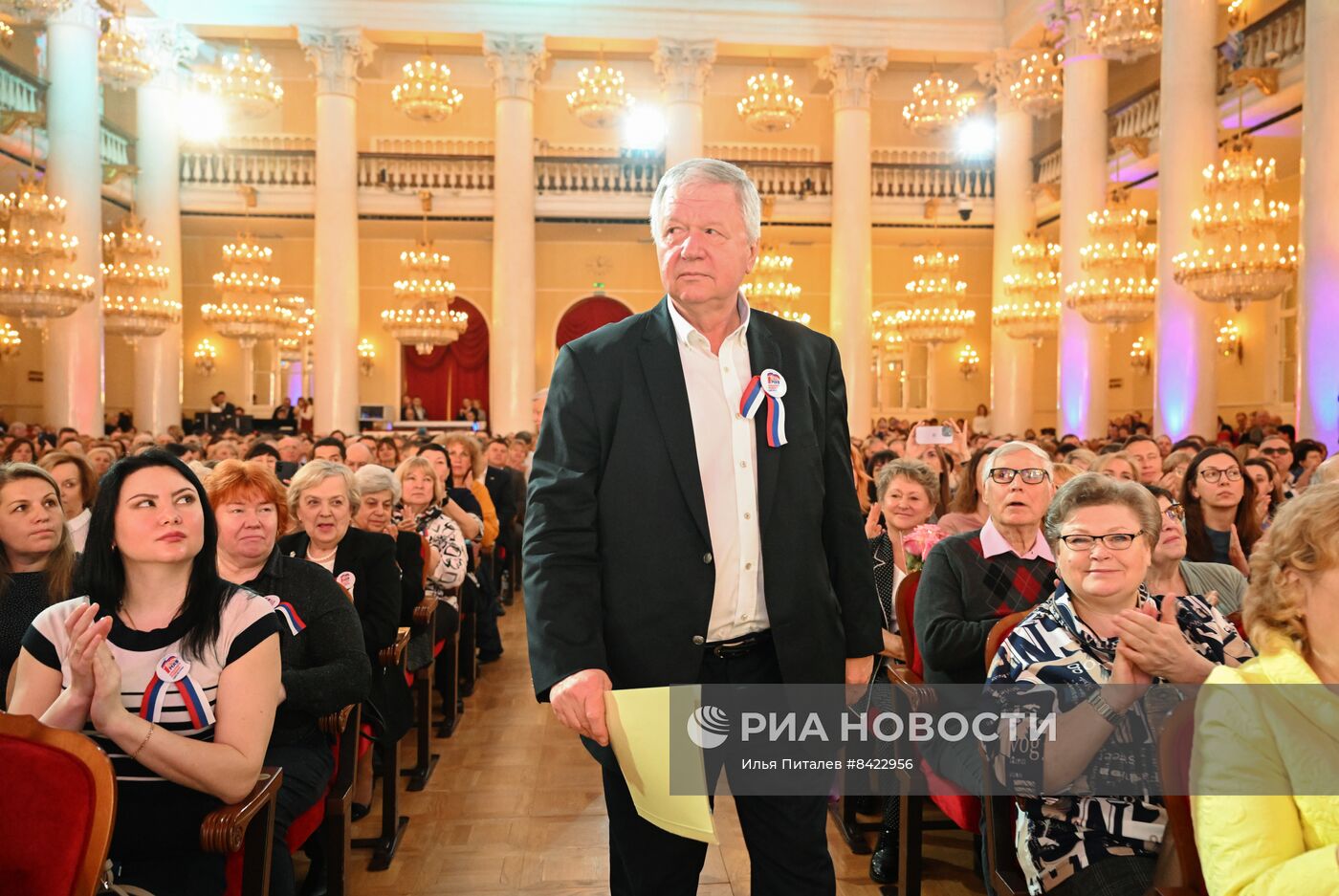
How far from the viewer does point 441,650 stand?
571 cm

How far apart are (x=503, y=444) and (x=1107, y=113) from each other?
41.2ft

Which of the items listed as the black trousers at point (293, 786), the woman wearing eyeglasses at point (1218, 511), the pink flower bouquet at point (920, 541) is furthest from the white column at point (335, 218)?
the black trousers at point (293, 786)

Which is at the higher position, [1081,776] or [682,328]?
[682,328]

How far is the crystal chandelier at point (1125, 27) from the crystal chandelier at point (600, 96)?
7073 mm

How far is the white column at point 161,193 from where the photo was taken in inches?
739

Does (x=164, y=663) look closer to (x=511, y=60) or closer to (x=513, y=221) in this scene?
(x=513, y=221)

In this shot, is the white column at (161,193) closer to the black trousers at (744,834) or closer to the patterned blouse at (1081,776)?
the black trousers at (744,834)

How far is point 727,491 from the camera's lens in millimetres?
2225

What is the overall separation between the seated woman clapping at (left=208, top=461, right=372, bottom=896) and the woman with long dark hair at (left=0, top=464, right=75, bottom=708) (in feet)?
1.85

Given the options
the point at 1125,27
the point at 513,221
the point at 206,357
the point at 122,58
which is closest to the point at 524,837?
the point at 1125,27

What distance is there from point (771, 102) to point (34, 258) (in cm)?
1026

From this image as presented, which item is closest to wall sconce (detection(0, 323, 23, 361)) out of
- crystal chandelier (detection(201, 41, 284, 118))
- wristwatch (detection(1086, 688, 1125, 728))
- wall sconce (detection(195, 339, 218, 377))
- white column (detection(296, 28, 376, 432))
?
wall sconce (detection(195, 339, 218, 377))

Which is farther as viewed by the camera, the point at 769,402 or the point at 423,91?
the point at 423,91

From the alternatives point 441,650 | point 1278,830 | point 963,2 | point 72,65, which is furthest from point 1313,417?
point 72,65
